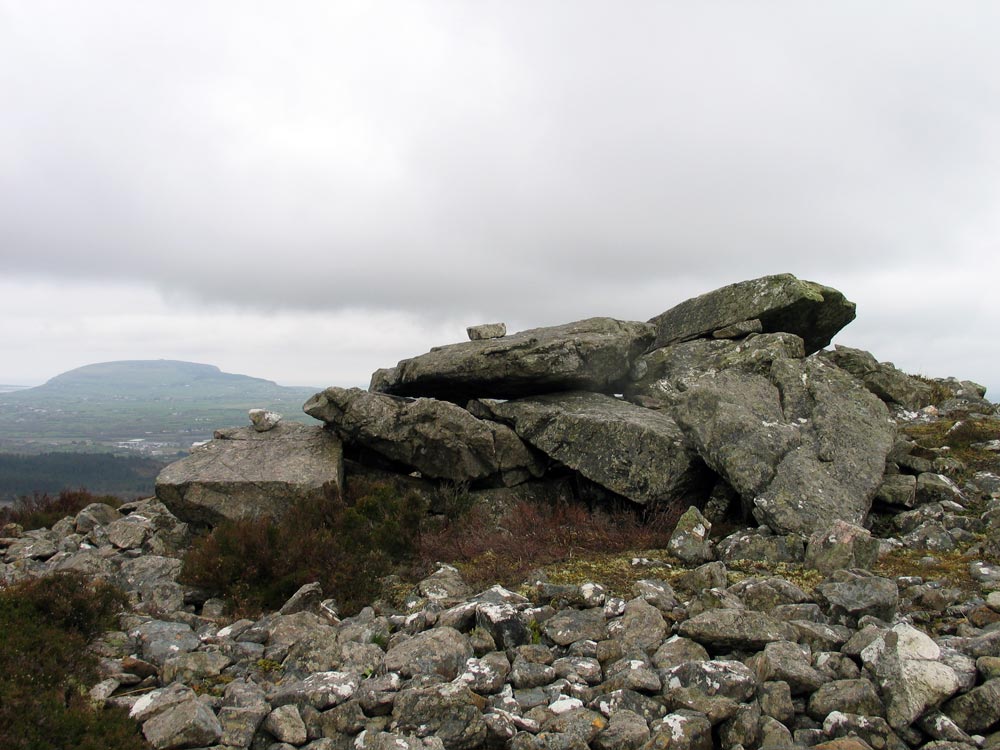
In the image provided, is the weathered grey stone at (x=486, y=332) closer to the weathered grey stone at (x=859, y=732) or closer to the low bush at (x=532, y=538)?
the low bush at (x=532, y=538)

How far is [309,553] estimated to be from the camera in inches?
409

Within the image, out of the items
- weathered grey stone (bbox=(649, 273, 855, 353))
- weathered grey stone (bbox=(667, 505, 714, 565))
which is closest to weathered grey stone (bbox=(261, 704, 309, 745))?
weathered grey stone (bbox=(667, 505, 714, 565))

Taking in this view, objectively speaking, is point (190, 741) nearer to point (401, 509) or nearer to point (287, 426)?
point (401, 509)

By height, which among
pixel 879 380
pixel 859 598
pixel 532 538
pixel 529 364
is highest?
pixel 529 364

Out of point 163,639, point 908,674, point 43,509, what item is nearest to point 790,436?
point 908,674

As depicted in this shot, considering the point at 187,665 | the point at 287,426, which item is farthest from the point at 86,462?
the point at 187,665

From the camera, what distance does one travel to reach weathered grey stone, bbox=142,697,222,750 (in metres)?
5.68

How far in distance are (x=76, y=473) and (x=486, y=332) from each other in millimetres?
127597

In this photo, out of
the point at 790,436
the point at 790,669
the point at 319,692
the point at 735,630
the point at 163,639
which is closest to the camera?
the point at 790,669

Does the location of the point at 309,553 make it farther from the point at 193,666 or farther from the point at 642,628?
the point at 642,628

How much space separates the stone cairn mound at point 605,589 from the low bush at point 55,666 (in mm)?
252

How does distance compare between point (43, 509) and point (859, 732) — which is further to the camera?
point (43, 509)

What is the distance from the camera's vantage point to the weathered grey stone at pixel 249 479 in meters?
13.3

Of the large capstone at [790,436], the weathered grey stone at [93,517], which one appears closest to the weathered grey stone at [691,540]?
the large capstone at [790,436]
